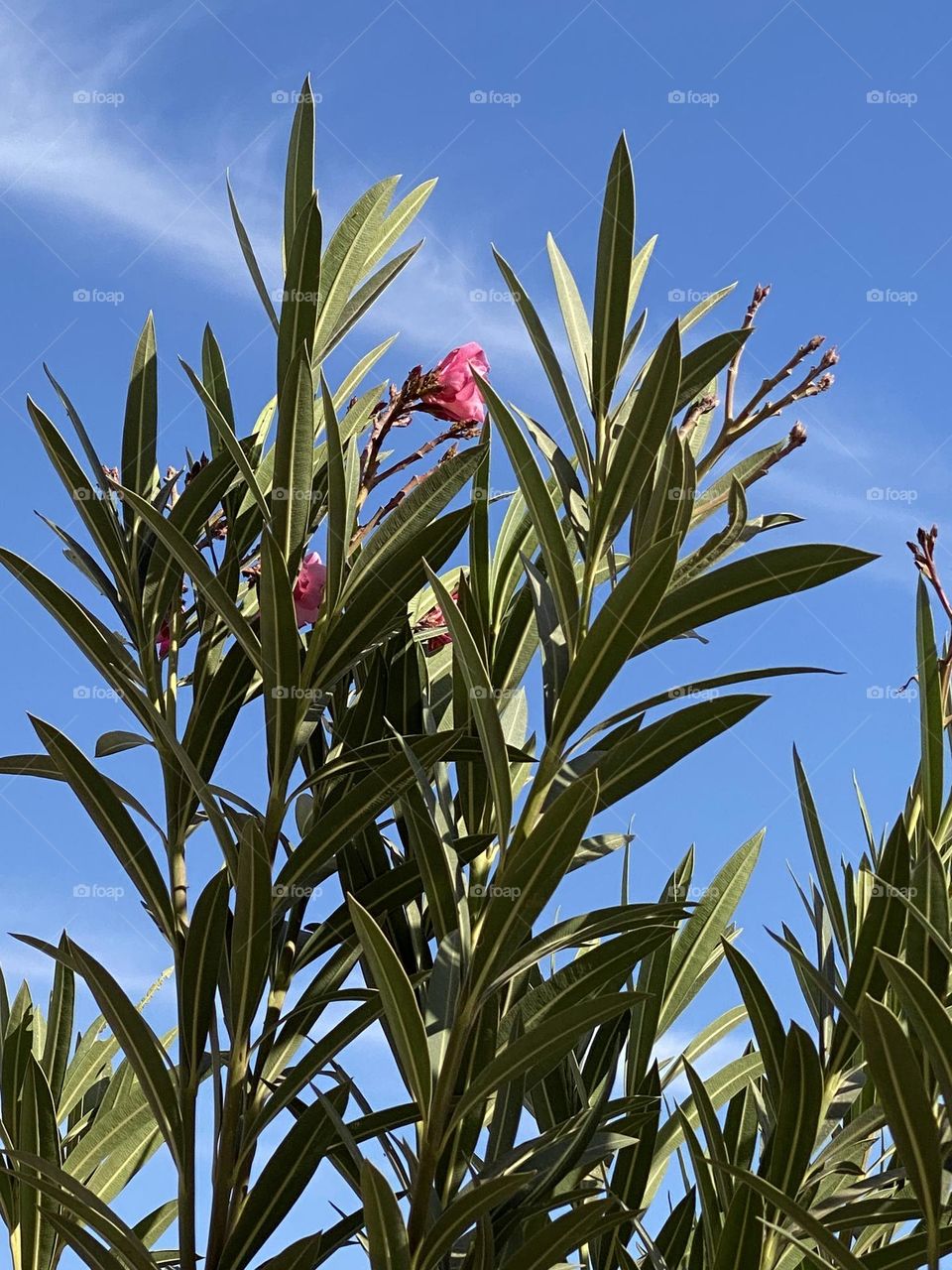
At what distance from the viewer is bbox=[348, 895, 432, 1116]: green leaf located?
0.83 metres

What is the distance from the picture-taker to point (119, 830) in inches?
42.3

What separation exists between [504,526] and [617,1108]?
604mm

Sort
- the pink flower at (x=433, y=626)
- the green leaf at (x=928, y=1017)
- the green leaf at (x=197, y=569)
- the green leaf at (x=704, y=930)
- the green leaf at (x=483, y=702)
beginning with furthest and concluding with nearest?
the pink flower at (x=433, y=626)
the green leaf at (x=704, y=930)
the green leaf at (x=197, y=569)
the green leaf at (x=483, y=702)
the green leaf at (x=928, y=1017)

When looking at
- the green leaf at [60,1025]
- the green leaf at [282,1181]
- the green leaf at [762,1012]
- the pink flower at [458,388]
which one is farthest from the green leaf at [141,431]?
the green leaf at [762,1012]

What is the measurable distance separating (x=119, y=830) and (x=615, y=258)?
27.1 inches

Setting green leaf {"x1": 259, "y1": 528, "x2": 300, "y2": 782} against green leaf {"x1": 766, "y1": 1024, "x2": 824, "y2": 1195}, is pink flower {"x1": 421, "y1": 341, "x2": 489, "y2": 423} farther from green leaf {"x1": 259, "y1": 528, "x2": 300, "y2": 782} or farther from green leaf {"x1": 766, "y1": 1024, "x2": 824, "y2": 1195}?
green leaf {"x1": 766, "y1": 1024, "x2": 824, "y2": 1195}

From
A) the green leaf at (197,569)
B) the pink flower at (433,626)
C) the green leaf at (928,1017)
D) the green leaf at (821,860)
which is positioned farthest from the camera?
the pink flower at (433,626)

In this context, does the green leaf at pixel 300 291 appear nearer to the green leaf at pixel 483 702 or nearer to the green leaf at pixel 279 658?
the green leaf at pixel 279 658

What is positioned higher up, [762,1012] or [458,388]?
[458,388]

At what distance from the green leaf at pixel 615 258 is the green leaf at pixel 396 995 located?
55 cm

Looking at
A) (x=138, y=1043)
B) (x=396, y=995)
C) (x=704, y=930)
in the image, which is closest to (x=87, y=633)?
(x=138, y=1043)

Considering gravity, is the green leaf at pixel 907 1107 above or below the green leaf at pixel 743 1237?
above

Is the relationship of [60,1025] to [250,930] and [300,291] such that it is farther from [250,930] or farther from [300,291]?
[300,291]

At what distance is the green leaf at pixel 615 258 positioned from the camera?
39.5 inches
